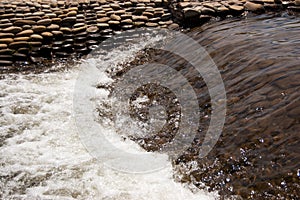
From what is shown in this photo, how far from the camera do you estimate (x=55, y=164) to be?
9.77 ft

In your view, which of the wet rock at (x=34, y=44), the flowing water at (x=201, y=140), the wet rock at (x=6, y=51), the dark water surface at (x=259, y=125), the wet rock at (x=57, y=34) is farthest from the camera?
the wet rock at (x=57, y=34)

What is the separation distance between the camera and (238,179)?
2.48m

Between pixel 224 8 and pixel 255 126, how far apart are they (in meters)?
3.33

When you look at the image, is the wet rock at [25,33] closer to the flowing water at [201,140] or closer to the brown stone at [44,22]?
the brown stone at [44,22]

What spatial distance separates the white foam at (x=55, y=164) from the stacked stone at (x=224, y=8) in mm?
2285

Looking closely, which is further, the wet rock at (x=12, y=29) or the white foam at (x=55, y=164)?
the wet rock at (x=12, y=29)

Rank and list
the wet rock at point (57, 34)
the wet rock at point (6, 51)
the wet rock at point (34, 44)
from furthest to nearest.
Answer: the wet rock at point (57, 34), the wet rock at point (34, 44), the wet rock at point (6, 51)

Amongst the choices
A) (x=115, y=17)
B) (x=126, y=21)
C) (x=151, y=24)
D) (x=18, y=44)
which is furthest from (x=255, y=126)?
(x=18, y=44)

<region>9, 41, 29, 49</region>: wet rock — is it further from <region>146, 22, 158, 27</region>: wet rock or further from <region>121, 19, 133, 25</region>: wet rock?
<region>146, 22, 158, 27</region>: wet rock

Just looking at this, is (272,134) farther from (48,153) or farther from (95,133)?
(48,153)

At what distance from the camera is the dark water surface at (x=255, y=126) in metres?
2.41

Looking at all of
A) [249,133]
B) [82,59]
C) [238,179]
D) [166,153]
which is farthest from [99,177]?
[82,59]

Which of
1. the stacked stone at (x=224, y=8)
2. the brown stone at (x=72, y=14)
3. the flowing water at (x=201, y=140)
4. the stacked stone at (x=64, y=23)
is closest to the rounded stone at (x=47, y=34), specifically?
the stacked stone at (x=64, y=23)

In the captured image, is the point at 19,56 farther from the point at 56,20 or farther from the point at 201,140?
the point at 201,140
